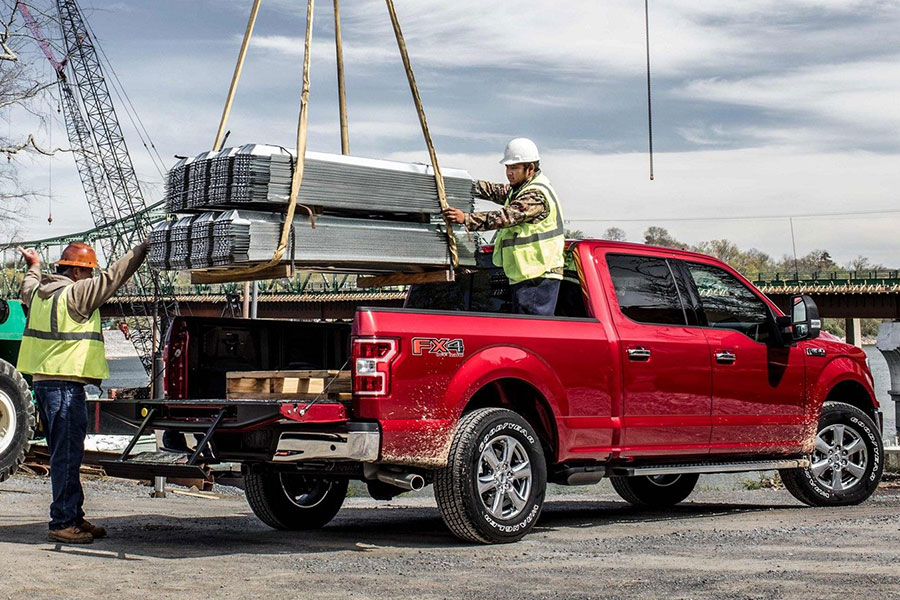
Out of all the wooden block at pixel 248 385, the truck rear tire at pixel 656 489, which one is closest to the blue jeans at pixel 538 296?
the wooden block at pixel 248 385

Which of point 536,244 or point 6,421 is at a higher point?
point 536,244

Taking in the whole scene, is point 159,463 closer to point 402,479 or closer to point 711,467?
point 402,479

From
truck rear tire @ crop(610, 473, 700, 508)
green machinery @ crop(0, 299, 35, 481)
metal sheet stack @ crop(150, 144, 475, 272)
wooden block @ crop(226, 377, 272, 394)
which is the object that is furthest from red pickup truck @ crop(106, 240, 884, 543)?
green machinery @ crop(0, 299, 35, 481)

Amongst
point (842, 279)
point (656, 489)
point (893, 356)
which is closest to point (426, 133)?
point (656, 489)

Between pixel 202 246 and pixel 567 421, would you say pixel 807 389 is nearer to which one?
pixel 567 421

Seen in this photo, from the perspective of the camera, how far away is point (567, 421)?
817cm

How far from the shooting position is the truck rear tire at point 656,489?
11.1 meters

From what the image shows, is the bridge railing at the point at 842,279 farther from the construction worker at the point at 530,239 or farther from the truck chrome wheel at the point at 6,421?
the construction worker at the point at 530,239

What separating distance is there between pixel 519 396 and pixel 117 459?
260 centimetres

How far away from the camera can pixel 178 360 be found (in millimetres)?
8430

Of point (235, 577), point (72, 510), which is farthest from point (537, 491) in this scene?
point (72, 510)

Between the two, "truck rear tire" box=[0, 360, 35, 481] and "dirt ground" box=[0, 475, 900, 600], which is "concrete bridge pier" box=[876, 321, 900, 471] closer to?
"dirt ground" box=[0, 475, 900, 600]

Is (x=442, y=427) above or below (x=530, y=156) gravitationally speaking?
below

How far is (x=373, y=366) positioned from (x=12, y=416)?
240 inches
